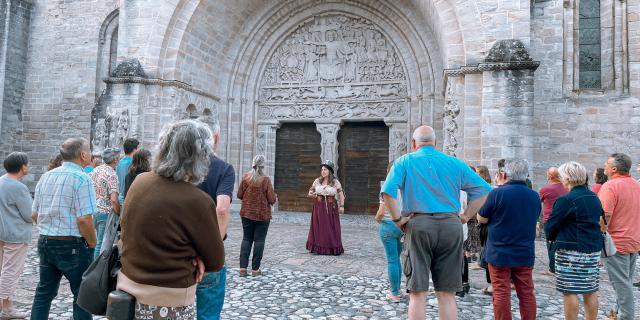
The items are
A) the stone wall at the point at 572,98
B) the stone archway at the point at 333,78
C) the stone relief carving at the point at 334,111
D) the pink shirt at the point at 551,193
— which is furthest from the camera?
the stone archway at the point at 333,78

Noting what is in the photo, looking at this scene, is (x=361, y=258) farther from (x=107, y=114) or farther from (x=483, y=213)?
(x=107, y=114)

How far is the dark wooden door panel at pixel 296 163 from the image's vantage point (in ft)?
45.4

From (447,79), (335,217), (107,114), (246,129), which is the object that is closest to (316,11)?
(246,129)

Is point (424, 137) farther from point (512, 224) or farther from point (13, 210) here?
point (13, 210)

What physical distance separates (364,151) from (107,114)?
727 centimetres

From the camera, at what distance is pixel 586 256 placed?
12.1ft

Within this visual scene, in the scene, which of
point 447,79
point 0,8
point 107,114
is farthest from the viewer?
point 0,8

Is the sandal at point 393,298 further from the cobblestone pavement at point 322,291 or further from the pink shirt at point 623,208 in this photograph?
the pink shirt at point 623,208

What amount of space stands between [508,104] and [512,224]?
5963 mm

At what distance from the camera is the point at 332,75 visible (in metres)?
13.6

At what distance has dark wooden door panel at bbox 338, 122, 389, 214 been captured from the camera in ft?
43.9

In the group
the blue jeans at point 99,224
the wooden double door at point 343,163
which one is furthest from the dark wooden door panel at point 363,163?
the blue jeans at point 99,224

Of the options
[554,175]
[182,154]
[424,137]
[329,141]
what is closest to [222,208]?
[182,154]

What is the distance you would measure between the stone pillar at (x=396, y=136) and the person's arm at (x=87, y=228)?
10.2 m
